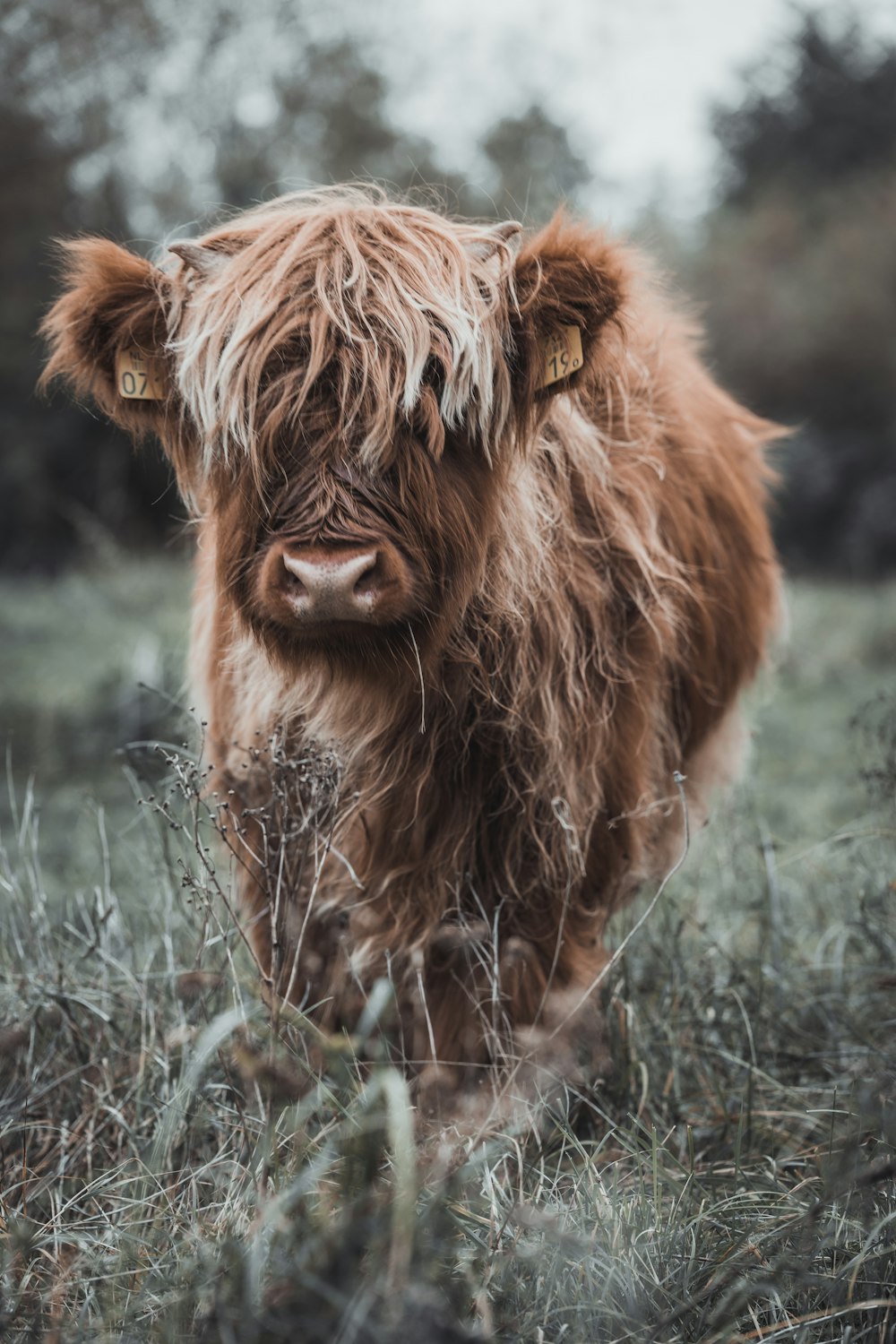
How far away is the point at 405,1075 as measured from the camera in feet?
8.80

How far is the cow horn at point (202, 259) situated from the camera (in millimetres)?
2396

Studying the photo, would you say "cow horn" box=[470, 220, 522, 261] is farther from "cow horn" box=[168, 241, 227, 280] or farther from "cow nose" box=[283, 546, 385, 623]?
"cow nose" box=[283, 546, 385, 623]

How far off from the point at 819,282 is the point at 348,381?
18.2 m

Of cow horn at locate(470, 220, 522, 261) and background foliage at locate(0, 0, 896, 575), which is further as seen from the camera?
background foliage at locate(0, 0, 896, 575)

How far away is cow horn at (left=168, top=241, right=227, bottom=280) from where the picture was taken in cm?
240

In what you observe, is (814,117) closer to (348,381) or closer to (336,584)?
(348,381)

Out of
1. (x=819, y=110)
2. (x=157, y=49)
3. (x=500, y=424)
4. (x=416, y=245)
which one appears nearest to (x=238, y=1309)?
(x=500, y=424)

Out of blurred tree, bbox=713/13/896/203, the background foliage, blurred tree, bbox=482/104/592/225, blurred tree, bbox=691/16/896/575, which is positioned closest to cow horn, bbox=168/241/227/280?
the background foliage

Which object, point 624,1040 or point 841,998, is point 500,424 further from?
point 841,998

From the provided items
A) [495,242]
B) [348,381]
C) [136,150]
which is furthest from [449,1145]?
[136,150]

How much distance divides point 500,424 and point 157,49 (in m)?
14.1

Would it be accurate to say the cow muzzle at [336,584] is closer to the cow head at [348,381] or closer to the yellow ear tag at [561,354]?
the cow head at [348,381]

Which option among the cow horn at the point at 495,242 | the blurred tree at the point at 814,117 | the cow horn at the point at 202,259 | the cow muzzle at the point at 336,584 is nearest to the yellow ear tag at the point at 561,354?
the cow horn at the point at 495,242

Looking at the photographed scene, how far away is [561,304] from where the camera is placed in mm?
2232
